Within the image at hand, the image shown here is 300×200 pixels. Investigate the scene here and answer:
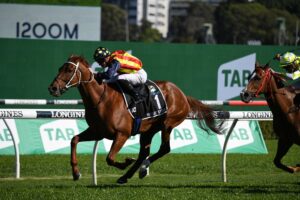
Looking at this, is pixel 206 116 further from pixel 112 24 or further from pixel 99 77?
pixel 112 24

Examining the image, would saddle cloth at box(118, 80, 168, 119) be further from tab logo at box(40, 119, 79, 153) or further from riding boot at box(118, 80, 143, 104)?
tab logo at box(40, 119, 79, 153)

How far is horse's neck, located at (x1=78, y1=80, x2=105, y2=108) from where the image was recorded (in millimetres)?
9227

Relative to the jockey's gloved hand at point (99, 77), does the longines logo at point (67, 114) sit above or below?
below

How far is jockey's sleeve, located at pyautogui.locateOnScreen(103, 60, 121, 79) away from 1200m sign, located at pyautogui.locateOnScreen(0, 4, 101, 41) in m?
12.9

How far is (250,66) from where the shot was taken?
18.5 m

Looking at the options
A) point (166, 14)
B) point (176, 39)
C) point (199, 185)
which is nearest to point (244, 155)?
point (199, 185)

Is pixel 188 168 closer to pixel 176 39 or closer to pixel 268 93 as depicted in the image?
pixel 268 93

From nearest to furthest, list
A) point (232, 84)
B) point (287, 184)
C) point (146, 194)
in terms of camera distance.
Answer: point (146, 194) < point (287, 184) < point (232, 84)

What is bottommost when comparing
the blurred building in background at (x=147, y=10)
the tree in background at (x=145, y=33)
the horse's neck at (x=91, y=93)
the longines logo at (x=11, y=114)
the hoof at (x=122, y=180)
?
the blurred building in background at (x=147, y=10)

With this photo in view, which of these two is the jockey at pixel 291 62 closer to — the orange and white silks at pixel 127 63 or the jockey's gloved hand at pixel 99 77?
the orange and white silks at pixel 127 63

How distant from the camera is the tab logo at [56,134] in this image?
44.0 feet

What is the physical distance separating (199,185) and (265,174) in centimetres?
241

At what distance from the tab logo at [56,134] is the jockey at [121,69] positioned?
394 centimetres

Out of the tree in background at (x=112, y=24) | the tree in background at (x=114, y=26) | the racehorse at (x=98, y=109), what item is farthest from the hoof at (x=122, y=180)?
the tree in background at (x=112, y=24)
